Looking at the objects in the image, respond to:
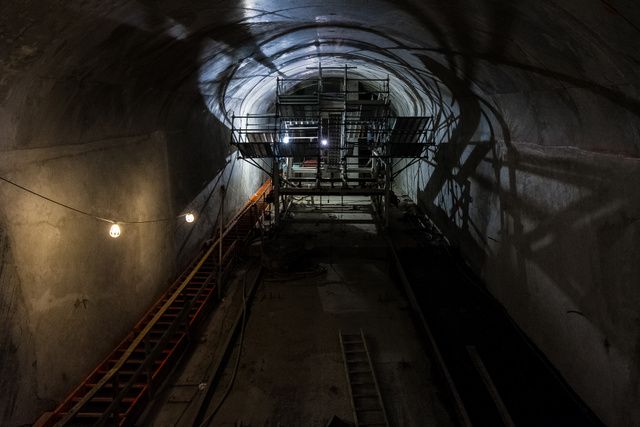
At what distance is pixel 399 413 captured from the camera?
665 cm

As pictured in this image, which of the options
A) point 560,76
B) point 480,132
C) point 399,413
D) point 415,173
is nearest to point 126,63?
point 560,76

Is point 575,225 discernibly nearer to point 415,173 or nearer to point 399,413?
point 399,413

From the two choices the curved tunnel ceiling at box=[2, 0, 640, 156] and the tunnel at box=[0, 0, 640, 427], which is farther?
the tunnel at box=[0, 0, 640, 427]

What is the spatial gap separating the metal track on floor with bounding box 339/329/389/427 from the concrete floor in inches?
6.0

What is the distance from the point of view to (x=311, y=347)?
845 centimetres

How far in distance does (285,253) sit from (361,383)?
16.7ft

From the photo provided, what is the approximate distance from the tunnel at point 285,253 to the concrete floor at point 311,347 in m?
0.19

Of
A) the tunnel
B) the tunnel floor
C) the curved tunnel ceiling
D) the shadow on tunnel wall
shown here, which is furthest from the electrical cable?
the shadow on tunnel wall

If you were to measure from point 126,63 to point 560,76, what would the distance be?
A: 6380 millimetres

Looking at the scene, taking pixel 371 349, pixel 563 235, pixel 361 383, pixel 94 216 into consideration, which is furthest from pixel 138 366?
pixel 563 235

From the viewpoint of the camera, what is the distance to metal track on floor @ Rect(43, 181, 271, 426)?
19.4 feet

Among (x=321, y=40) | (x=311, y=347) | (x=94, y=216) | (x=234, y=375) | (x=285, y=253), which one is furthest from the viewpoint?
(x=285, y=253)

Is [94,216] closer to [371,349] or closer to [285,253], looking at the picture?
[285,253]

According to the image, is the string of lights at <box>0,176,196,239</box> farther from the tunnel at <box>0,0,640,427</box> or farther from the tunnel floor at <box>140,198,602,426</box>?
the tunnel floor at <box>140,198,602,426</box>
